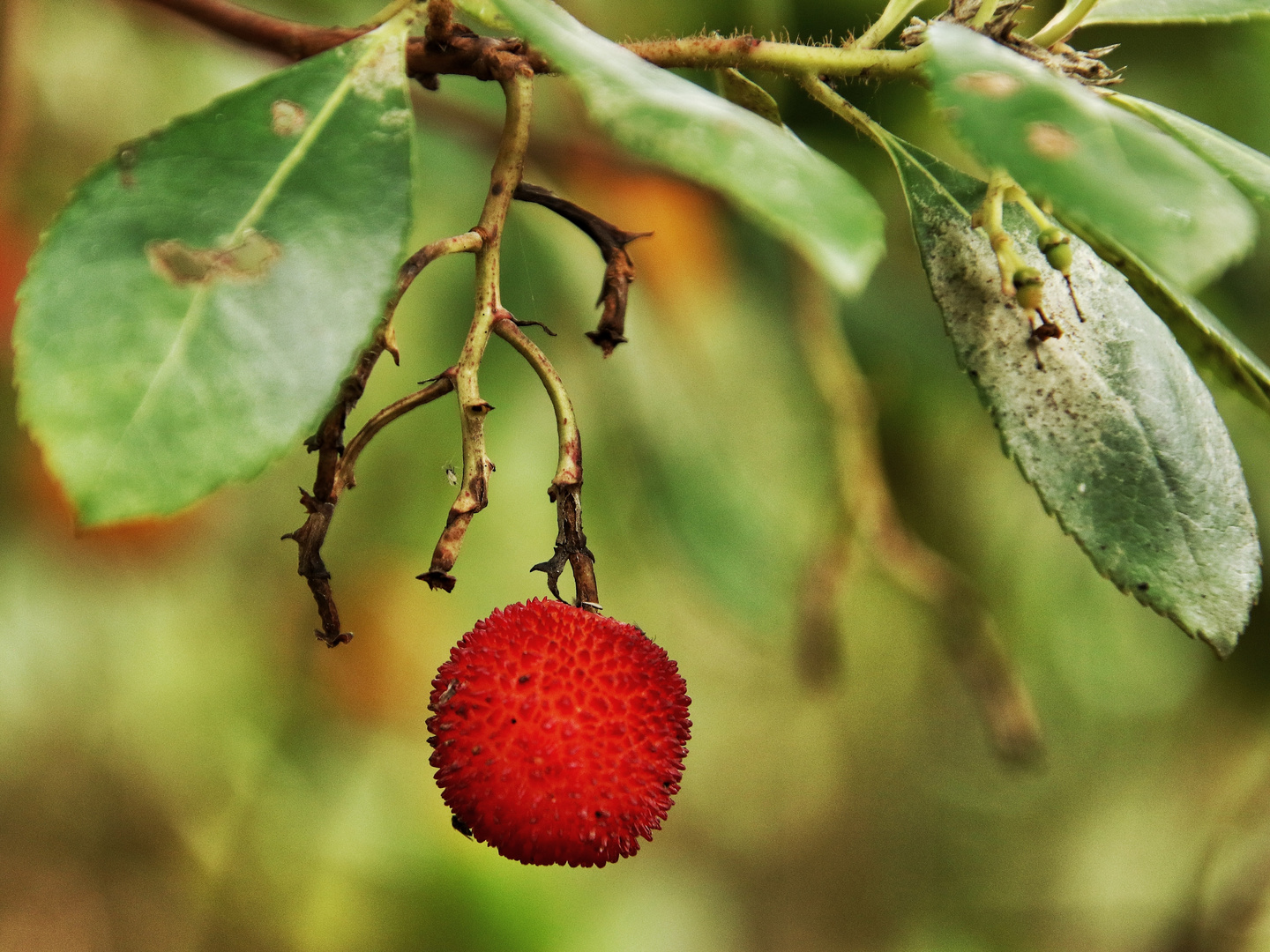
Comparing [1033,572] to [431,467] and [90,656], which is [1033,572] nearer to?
[431,467]

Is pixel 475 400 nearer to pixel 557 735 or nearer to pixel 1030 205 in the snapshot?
pixel 557 735

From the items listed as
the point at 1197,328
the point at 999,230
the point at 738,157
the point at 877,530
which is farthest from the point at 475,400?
the point at 877,530

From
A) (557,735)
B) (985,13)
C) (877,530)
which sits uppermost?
(985,13)

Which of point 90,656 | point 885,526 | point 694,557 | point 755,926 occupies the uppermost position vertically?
point 885,526

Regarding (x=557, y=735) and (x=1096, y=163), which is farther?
(x=557, y=735)

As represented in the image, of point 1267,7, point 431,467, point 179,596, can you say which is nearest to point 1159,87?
point 1267,7

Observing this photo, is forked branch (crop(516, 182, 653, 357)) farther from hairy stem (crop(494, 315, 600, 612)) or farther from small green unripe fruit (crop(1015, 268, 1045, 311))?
small green unripe fruit (crop(1015, 268, 1045, 311))

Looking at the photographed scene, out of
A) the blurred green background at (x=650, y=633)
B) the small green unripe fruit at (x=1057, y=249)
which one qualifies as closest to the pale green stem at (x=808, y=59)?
the small green unripe fruit at (x=1057, y=249)

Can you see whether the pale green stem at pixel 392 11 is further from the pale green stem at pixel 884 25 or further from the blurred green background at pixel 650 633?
the blurred green background at pixel 650 633
